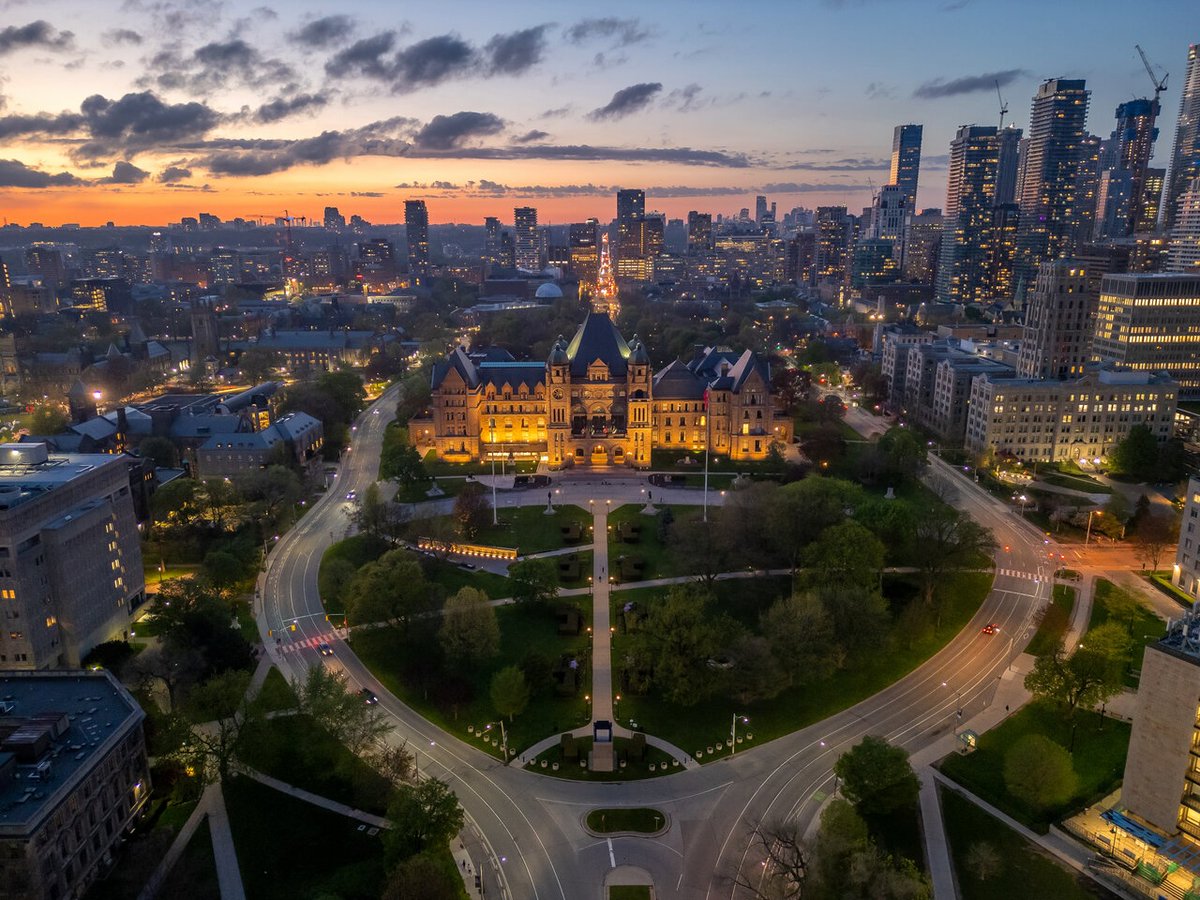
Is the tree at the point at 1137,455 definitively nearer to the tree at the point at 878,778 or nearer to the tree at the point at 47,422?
the tree at the point at 878,778

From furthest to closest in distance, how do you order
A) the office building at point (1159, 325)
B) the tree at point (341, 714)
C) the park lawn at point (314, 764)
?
the office building at point (1159, 325) < the tree at point (341, 714) < the park lawn at point (314, 764)

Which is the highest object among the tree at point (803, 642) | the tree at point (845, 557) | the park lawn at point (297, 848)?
the tree at point (845, 557)

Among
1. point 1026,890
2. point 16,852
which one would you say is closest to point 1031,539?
point 1026,890

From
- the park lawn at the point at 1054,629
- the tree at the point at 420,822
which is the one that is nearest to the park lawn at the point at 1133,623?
the park lawn at the point at 1054,629

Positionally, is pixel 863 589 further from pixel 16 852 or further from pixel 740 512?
pixel 16 852

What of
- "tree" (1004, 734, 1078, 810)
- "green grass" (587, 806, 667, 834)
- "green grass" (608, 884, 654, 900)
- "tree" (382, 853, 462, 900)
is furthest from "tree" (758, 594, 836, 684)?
"tree" (382, 853, 462, 900)

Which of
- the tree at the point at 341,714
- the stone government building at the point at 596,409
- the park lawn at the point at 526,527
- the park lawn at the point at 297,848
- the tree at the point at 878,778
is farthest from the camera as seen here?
the stone government building at the point at 596,409

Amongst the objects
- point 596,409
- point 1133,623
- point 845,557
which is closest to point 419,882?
point 845,557

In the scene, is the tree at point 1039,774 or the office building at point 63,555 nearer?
the tree at point 1039,774
